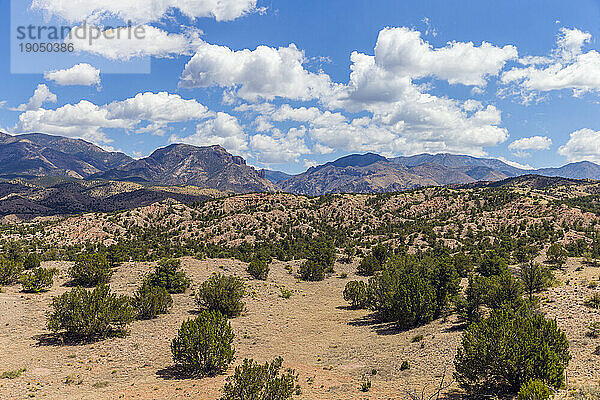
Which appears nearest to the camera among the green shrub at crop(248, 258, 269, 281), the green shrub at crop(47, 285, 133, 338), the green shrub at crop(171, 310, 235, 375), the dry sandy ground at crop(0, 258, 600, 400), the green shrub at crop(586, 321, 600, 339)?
the dry sandy ground at crop(0, 258, 600, 400)

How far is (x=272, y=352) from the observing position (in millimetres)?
24375

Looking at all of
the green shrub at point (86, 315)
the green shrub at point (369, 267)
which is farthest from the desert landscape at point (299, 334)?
the green shrub at point (369, 267)

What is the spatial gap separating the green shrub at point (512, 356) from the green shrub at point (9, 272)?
45281 mm

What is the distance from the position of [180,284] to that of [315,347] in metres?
21.1

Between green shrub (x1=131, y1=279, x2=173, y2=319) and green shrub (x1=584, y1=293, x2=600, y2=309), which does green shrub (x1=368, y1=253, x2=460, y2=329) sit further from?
green shrub (x1=131, y1=279, x2=173, y2=319)

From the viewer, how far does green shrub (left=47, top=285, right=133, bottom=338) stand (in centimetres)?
2444

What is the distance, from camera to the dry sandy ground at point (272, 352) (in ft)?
56.7

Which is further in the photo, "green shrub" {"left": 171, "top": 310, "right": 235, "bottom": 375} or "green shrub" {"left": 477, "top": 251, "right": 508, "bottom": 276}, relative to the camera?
"green shrub" {"left": 477, "top": 251, "right": 508, "bottom": 276}

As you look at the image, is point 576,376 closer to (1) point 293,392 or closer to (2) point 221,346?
(1) point 293,392

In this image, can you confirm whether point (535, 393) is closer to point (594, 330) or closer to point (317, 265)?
point (594, 330)

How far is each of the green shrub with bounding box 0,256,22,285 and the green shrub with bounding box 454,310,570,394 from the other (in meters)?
45.3

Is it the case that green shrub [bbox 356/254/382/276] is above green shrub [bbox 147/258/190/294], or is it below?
below

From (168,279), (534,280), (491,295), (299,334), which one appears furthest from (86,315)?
(534,280)

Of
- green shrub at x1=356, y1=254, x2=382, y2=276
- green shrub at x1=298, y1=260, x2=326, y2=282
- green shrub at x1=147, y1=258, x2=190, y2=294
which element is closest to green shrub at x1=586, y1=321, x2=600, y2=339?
green shrub at x1=298, y1=260, x2=326, y2=282
